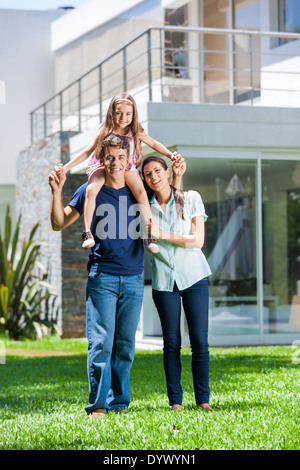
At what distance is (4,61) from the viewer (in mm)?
19062

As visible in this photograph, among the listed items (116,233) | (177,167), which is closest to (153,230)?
(116,233)

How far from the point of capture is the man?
531 cm

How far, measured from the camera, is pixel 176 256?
213 inches

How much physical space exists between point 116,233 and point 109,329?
1.98 feet

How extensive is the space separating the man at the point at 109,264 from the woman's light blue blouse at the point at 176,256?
0.46ft

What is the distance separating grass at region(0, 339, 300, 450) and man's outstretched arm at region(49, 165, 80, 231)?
1.26 m

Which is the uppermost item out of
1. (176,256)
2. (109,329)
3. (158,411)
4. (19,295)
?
(176,256)

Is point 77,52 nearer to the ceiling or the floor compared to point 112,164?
nearer to the ceiling

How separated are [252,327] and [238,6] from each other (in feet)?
18.8

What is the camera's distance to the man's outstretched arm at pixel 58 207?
5.23m

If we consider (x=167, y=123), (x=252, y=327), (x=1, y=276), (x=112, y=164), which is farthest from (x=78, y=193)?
(x=1, y=276)

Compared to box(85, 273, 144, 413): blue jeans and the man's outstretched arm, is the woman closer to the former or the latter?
box(85, 273, 144, 413): blue jeans

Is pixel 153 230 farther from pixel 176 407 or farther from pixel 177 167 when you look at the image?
pixel 176 407

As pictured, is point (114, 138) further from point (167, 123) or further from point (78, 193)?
point (167, 123)
